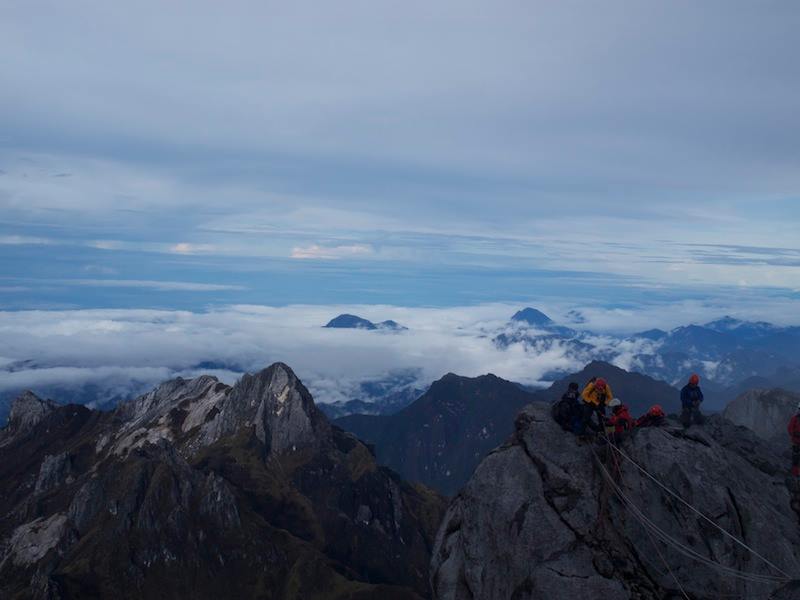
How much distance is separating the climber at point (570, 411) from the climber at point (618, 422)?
2.43 m

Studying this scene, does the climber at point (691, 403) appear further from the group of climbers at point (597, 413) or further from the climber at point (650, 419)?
the climber at point (650, 419)

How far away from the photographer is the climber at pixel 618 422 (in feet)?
166

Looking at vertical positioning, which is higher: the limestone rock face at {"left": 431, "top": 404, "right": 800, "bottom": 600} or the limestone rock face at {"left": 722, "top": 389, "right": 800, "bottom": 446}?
the limestone rock face at {"left": 431, "top": 404, "right": 800, "bottom": 600}

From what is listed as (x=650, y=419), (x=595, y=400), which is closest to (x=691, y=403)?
(x=650, y=419)

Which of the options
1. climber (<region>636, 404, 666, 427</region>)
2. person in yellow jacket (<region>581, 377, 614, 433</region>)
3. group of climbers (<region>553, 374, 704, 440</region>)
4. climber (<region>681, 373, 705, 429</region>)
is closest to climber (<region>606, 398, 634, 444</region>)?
group of climbers (<region>553, 374, 704, 440</region>)

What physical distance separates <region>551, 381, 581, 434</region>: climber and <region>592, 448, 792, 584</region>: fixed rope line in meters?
4.50

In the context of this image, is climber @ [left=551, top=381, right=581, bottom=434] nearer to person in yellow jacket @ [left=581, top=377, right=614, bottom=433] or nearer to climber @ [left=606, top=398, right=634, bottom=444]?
person in yellow jacket @ [left=581, top=377, right=614, bottom=433]

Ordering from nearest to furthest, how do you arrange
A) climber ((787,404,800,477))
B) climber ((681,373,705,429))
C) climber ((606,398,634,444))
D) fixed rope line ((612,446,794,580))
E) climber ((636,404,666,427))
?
fixed rope line ((612,446,794,580)), climber ((606,398,634,444)), climber ((636,404,666,427)), climber ((787,404,800,477)), climber ((681,373,705,429))

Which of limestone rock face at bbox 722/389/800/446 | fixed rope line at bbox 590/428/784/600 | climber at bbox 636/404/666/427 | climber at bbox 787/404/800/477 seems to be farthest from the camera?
limestone rock face at bbox 722/389/800/446

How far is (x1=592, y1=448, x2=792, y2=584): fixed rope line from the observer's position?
43.7 metres

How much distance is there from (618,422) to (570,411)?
3.57 metres

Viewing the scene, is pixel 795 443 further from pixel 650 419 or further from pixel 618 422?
pixel 618 422

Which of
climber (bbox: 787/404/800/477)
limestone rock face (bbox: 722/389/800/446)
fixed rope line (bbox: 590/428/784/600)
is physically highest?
climber (bbox: 787/404/800/477)

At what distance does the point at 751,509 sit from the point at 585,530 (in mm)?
11716
